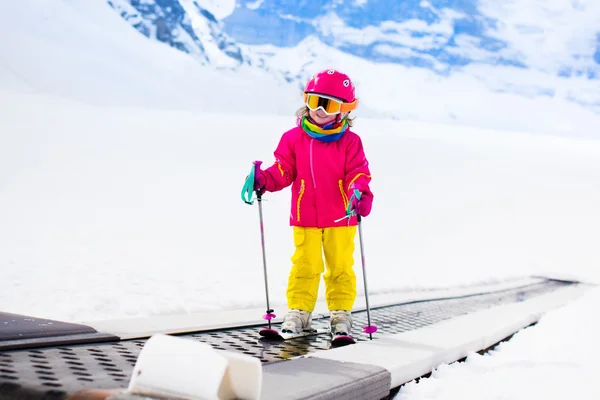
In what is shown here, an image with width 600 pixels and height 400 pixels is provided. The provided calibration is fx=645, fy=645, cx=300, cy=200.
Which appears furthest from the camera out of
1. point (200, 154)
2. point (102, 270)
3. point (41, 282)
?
point (200, 154)

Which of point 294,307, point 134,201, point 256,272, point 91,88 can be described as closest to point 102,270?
point 256,272

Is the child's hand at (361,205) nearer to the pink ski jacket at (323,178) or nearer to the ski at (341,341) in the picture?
the pink ski jacket at (323,178)

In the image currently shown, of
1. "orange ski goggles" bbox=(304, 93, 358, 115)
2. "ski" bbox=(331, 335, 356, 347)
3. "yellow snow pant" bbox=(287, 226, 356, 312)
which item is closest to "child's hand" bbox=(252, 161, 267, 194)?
"yellow snow pant" bbox=(287, 226, 356, 312)

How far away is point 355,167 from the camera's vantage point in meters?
2.93

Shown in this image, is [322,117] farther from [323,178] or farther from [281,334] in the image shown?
[281,334]

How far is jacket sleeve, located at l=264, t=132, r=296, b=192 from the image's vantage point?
2979 millimetres

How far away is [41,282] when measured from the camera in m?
3.91

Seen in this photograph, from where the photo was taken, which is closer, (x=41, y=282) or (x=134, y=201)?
(x=41, y=282)

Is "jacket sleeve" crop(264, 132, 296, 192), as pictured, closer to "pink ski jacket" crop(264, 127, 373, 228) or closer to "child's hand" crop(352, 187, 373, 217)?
"pink ski jacket" crop(264, 127, 373, 228)

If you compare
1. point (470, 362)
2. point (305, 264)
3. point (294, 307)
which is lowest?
point (470, 362)

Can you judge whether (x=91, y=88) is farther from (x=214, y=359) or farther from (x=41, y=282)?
(x=214, y=359)

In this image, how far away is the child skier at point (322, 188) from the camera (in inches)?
115

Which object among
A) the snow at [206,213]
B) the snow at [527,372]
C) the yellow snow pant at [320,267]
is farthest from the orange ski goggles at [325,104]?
the snow at [206,213]

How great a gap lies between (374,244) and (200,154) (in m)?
4.38
